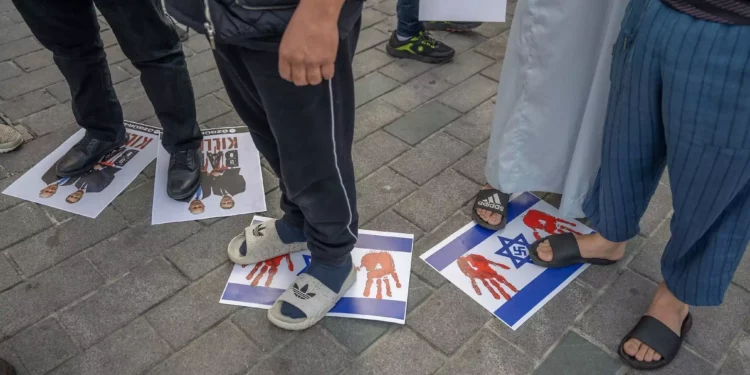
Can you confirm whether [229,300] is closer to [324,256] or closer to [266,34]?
[324,256]

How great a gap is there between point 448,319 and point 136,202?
1.28m

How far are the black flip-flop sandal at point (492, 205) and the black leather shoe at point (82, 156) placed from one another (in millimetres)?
Answer: 1551

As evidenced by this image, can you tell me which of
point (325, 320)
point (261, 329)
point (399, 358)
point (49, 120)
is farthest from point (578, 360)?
point (49, 120)

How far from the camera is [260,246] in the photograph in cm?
186

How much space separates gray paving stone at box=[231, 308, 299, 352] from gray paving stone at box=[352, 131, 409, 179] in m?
0.76

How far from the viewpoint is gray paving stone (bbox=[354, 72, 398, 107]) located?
9.09 feet

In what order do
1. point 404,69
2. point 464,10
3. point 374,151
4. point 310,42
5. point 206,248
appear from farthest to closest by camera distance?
point 404,69 < point 374,151 < point 464,10 < point 206,248 < point 310,42

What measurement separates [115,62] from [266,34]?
2.33 m

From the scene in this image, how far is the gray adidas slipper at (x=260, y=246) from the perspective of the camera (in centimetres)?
186

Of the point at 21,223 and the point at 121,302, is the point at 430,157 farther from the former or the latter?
the point at 21,223

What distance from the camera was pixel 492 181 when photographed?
2020 mm

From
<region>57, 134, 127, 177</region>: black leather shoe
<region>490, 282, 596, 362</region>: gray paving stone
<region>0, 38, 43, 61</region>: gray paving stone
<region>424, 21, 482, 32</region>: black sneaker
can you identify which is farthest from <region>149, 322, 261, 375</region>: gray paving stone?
<region>0, 38, 43, 61</region>: gray paving stone

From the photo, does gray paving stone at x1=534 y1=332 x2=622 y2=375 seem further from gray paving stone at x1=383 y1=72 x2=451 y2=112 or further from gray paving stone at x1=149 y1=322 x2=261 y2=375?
gray paving stone at x1=383 y1=72 x2=451 y2=112

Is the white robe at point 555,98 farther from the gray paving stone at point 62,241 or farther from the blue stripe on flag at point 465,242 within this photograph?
the gray paving stone at point 62,241
